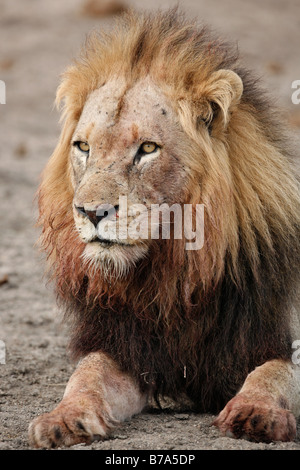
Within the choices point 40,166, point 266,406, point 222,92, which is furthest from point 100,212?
point 40,166

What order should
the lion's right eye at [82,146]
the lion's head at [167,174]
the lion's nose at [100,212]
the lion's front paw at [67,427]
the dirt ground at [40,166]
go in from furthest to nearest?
the lion's right eye at [82,146] → the dirt ground at [40,166] → the lion's head at [167,174] → the lion's nose at [100,212] → the lion's front paw at [67,427]

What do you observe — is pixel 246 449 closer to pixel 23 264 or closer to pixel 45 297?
pixel 45 297

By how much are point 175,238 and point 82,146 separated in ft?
2.06

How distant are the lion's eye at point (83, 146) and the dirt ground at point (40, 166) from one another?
0.97 meters

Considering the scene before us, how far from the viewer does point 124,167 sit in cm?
380

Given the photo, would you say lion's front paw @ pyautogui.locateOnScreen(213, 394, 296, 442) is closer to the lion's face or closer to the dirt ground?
the dirt ground

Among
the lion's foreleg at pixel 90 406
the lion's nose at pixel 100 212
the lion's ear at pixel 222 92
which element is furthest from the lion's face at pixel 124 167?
the lion's foreleg at pixel 90 406

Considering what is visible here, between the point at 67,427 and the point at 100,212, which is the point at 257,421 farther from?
the point at 100,212

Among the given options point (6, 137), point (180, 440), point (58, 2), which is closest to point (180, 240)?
point (180, 440)

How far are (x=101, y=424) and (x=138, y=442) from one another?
22cm

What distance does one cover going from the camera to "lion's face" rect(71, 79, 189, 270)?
12.1 feet

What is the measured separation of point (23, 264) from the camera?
753cm

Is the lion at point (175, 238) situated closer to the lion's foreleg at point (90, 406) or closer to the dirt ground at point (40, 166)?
the lion's foreleg at point (90, 406)

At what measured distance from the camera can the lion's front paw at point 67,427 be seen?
348 centimetres
